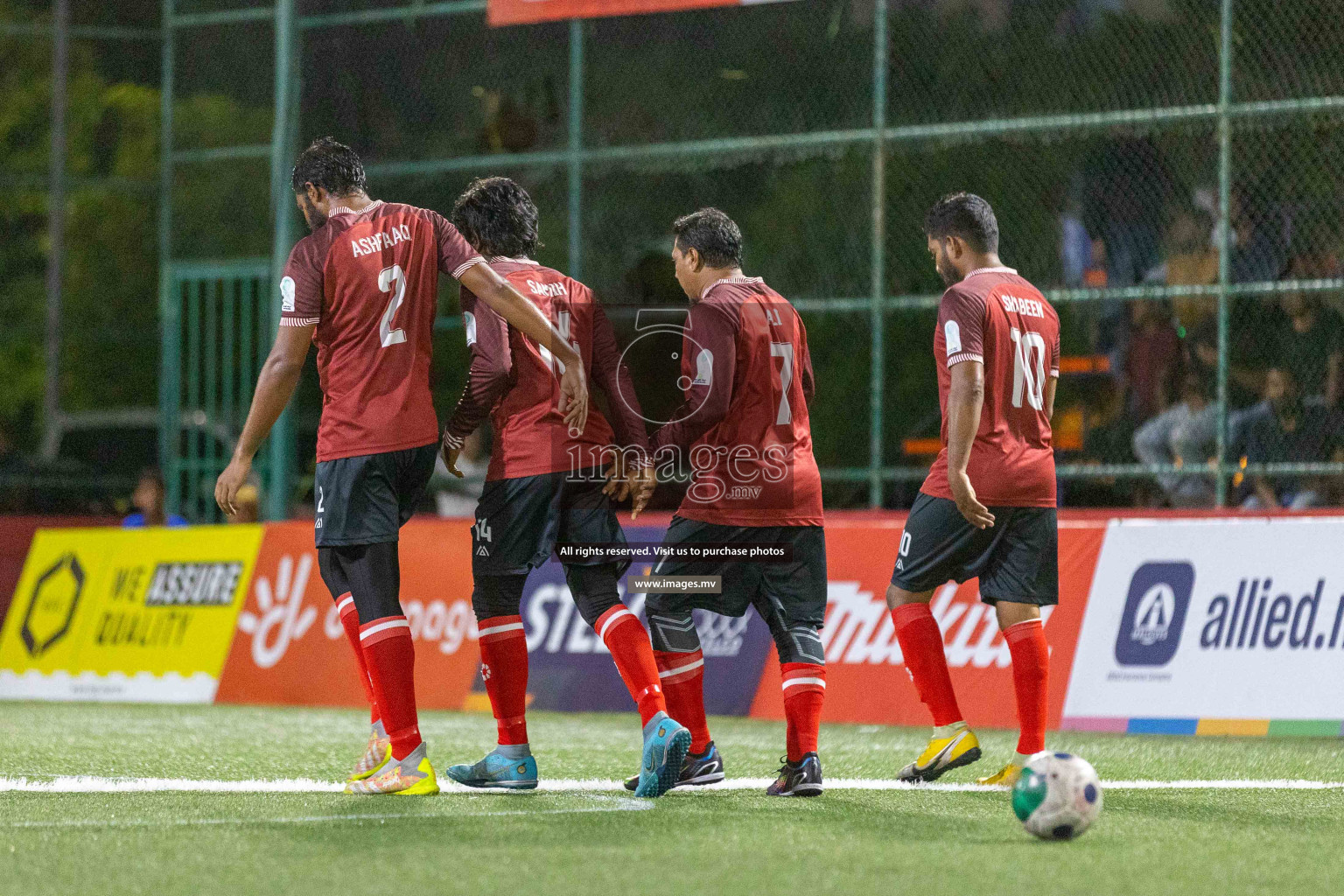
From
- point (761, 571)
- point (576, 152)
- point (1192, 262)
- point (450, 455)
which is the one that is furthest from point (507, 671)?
point (576, 152)

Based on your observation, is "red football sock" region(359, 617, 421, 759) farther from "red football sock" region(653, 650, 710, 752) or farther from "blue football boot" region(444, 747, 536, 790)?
"red football sock" region(653, 650, 710, 752)

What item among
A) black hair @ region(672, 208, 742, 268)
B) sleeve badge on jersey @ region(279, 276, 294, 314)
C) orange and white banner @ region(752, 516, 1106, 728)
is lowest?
orange and white banner @ region(752, 516, 1106, 728)

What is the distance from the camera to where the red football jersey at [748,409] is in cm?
703

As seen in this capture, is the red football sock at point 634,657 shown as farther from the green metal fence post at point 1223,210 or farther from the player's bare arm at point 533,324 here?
the green metal fence post at point 1223,210

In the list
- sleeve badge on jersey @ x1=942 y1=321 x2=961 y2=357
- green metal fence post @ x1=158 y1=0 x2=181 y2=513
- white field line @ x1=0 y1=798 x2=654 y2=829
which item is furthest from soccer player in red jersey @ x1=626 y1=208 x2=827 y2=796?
green metal fence post @ x1=158 y1=0 x2=181 y2=513

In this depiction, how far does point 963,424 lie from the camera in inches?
280

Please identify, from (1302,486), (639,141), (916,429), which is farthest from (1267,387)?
(639,141)

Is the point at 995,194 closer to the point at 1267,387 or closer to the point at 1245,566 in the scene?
the point at 1267,387

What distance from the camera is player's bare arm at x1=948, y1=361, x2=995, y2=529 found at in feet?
23.3

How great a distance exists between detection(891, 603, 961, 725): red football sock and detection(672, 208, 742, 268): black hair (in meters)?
1.57

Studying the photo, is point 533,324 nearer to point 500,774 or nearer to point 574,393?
point 574,393

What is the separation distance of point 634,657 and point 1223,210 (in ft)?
24.0

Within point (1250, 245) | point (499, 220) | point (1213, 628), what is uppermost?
point (499, 220)

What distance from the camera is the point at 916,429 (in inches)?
563
